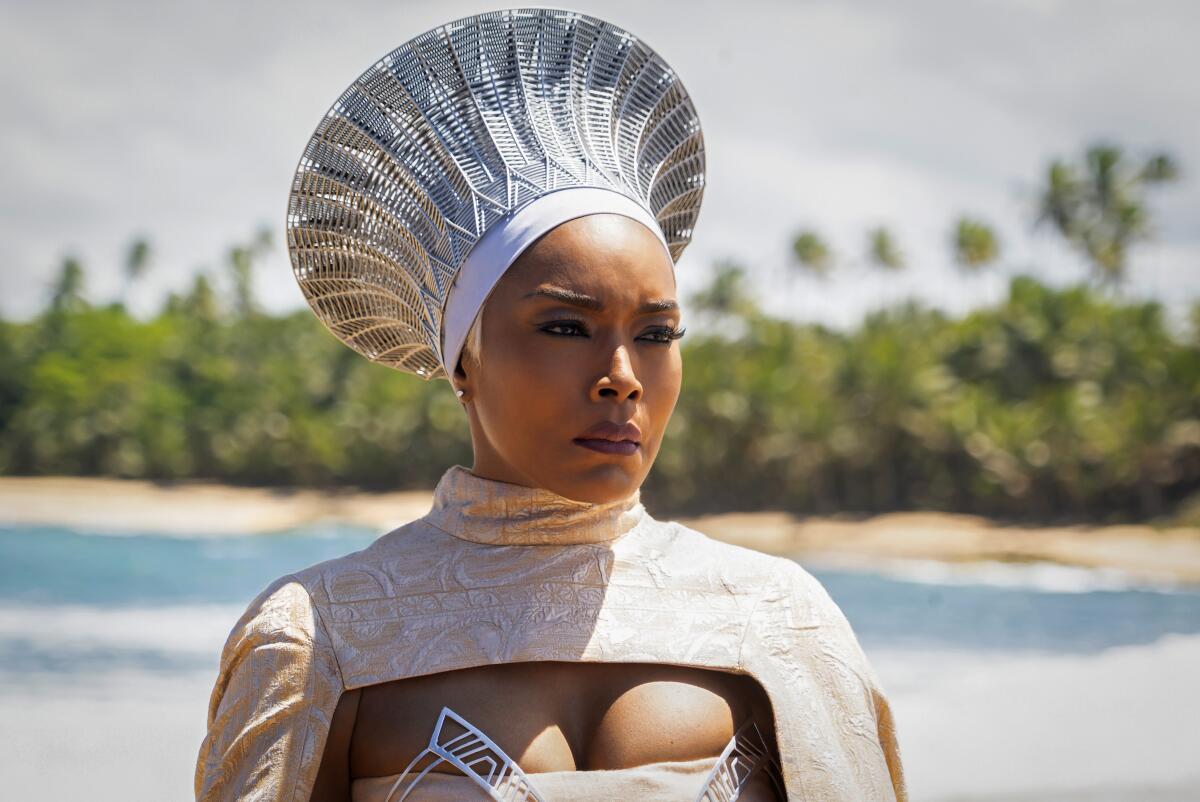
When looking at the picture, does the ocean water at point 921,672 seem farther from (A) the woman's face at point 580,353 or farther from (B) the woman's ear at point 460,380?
(A) the woman's face at point 580,353

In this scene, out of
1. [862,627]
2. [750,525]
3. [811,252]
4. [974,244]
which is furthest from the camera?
[811,252]

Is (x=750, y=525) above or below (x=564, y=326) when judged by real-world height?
below

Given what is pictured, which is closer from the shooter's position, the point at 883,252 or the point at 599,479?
the point at 599,479

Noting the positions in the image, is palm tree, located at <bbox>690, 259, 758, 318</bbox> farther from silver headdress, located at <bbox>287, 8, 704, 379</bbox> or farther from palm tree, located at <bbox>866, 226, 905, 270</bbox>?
silver headdress, located at <bbox>287, 8, 704, 379</bbox>

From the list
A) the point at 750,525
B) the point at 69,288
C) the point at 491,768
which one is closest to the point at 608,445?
the point at 491,768

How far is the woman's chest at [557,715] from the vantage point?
143 centimetres

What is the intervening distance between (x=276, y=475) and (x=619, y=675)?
134 ft

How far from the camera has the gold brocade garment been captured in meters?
1.45

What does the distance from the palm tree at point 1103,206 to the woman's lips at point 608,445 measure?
3838 centimetres

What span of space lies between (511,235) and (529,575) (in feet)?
1.40

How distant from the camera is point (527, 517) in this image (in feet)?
5.26

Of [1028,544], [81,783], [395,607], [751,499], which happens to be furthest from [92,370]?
[395,607]

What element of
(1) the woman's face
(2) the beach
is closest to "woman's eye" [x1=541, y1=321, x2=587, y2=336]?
(1) the woman's face

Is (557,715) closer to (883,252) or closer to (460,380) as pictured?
(460,380)
